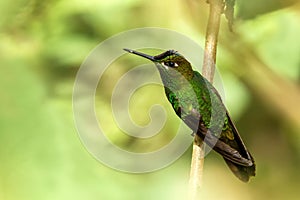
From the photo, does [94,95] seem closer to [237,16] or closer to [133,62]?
[133,62]

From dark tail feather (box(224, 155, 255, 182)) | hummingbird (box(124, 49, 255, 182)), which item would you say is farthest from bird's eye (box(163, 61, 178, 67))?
dark tail feather (box(224, 155, 255, 182))

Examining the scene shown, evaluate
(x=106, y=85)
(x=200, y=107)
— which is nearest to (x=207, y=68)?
(x=200, y=107)

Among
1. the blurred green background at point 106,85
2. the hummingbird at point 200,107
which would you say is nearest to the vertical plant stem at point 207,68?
the hummingbird at point 200,107

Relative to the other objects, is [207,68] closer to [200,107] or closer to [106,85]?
[200,107]

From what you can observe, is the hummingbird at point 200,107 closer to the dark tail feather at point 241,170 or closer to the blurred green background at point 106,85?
the dark tail feather at point 241,170

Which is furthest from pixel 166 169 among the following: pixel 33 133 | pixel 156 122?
pixel 33 133

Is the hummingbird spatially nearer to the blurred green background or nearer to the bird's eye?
the bird's eye
